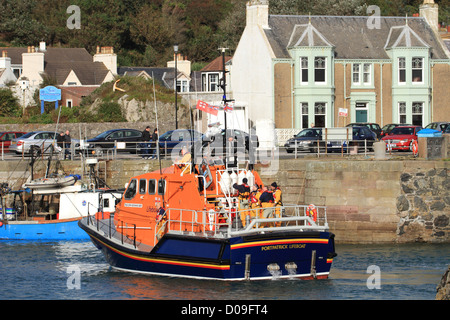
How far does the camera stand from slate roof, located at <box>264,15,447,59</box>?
46.2 metres

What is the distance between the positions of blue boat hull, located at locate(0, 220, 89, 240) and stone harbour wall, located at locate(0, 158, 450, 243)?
27.9 ft

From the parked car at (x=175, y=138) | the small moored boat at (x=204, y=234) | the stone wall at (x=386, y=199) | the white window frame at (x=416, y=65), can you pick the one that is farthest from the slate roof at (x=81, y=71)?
the small moored boat at (x=204, y=234)

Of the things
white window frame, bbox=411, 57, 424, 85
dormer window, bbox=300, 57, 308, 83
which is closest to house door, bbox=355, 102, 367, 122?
white window frame, bbox=411, 57, 424, 85

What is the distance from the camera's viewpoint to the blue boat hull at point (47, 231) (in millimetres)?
28188

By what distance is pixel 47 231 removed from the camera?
2823cm

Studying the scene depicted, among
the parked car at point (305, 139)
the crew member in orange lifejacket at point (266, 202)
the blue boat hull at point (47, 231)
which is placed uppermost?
the parked car at point (305, 139)

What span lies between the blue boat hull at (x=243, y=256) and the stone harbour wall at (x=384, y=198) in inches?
299

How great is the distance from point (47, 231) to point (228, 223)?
1105cm

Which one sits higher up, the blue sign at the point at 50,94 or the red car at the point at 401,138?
the blue sign at the point at 50,94

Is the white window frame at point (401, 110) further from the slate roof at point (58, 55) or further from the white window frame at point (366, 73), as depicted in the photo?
the slate roof at point (58, 55)

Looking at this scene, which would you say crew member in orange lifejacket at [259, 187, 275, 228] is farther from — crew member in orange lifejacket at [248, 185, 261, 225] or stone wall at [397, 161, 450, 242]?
stone wall at [397, 161, 450, 242]

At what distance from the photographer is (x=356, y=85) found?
152ft

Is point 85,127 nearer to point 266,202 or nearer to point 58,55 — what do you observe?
point 266,202

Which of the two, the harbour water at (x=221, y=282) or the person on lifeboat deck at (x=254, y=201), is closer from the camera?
the harbour water at (x=221, y=282)
